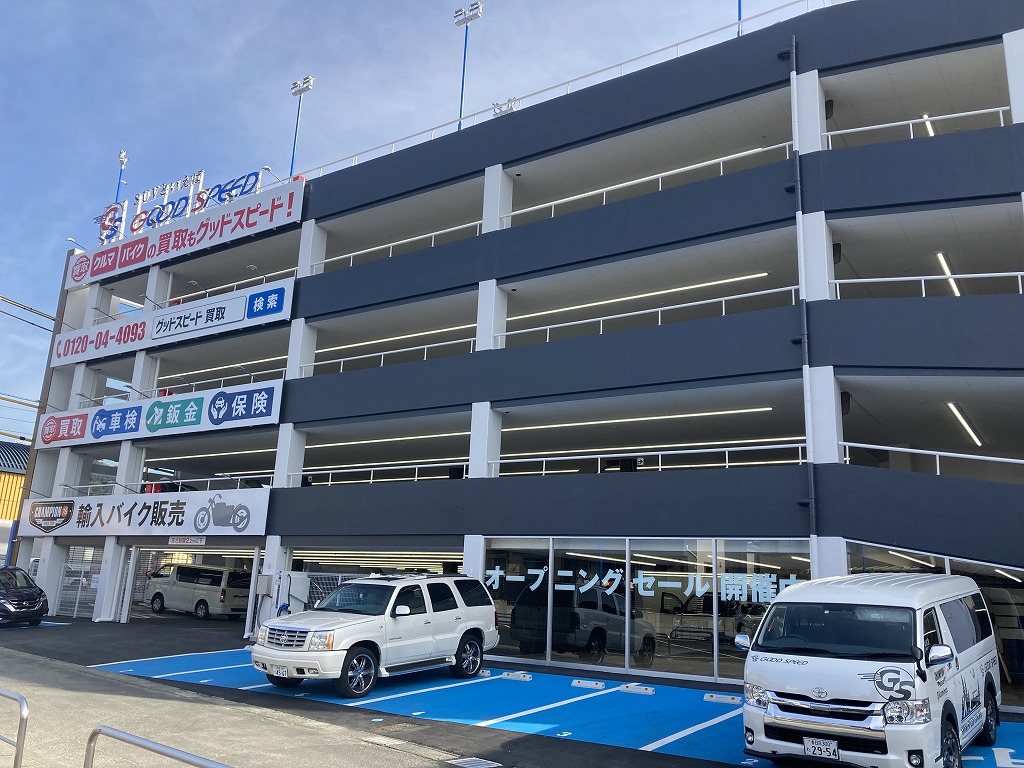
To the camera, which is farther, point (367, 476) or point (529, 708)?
point (367, 476)

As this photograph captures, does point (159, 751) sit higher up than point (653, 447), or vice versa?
point (653, 447)

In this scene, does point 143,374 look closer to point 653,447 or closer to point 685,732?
point 653,447

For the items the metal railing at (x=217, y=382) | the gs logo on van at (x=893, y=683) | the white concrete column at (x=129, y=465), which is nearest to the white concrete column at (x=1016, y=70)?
the gs logo on van at (x=893, y=683)

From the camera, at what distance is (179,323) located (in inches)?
1137

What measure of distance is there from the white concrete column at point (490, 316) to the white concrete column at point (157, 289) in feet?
50.9

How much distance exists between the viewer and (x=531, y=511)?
62.4 feet

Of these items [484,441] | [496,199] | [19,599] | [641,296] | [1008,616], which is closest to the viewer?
[1008,616]

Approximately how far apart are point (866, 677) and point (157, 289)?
96.3 ft

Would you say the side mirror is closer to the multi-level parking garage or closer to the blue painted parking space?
the blue painted parking space

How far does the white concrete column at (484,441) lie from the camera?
2031 centimetres

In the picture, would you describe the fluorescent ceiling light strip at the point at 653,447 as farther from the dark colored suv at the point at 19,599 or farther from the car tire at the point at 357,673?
the dark colored suv at the point at 19,599

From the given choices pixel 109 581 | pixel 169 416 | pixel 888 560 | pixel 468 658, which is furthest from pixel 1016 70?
pixel 109 581

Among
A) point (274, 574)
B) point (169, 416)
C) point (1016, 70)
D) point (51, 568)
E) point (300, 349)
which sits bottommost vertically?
point (51, 568)

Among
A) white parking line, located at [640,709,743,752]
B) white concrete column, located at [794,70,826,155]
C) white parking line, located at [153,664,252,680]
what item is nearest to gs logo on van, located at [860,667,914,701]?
white parking line, located at [640,709,743,752]
